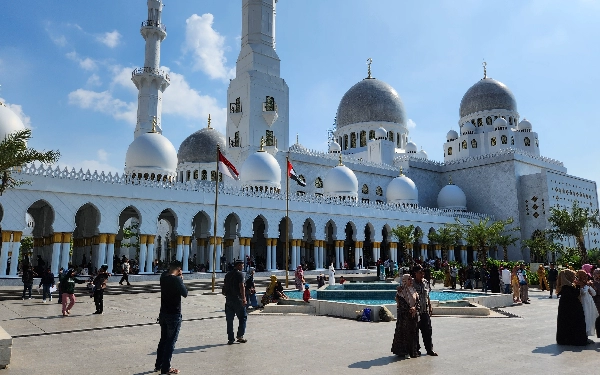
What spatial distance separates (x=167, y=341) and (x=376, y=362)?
2706mm

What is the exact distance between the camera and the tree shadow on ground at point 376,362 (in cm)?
582

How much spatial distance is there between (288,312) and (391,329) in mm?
3482

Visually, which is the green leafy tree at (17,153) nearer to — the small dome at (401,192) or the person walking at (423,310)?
the person walking at (423,310)

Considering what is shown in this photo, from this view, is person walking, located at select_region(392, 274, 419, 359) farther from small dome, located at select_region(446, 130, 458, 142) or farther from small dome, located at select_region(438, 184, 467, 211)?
small dome, located at select_region(446, 130, 458, 142)

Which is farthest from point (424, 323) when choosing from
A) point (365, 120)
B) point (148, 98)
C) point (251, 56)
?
point (365, 120)

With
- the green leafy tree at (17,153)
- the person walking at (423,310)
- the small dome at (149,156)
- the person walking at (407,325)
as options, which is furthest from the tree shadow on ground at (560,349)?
the small dome at (149,156)

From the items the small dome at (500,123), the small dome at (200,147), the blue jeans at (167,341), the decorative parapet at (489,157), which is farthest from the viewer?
the small dome at (500,123)

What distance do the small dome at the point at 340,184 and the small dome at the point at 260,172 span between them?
5619 millimetres

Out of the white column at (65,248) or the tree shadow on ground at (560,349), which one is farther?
the white column at (65,248)

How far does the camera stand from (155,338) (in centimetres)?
797

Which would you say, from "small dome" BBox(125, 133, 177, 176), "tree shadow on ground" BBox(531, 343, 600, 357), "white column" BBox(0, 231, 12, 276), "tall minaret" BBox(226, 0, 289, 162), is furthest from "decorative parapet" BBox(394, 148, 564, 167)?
"tree shadow on ground" BBox(531, 343, 600, 357)

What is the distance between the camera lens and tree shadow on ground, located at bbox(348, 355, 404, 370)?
5.82 m

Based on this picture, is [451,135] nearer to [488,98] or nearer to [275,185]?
[488,98]

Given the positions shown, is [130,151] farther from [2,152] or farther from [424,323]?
[424,323]
